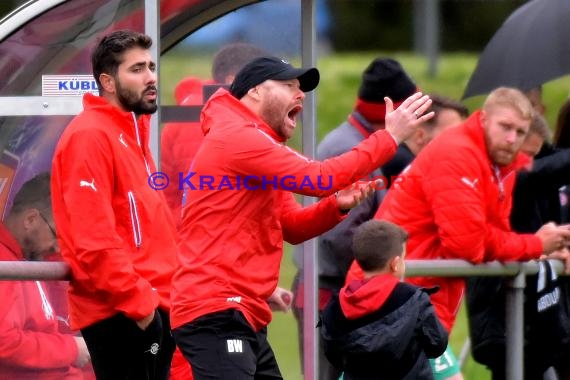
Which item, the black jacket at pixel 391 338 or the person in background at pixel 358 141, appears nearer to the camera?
the black jacket at pixel 391 338

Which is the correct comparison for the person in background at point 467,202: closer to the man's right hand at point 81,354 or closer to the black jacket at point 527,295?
the black jacket at point 527,295

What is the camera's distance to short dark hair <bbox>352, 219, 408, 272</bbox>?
6199 millimetres

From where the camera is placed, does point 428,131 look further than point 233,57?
Yes

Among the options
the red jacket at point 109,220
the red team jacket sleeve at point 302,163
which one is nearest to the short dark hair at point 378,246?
the red team jacket sleeve at point 302,163

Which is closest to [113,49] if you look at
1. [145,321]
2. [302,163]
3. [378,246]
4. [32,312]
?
[302,163]

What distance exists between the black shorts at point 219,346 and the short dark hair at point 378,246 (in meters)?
0.72

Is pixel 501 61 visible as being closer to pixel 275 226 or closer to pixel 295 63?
pixel 295 63

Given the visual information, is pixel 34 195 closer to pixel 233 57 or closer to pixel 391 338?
pixel 233 57

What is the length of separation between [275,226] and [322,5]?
32.7 metres

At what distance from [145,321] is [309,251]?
1356 millimetres

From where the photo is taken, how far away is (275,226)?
5914 millimetres

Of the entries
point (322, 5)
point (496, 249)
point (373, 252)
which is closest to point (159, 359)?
point (373, 252)

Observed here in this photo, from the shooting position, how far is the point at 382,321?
6082 mm

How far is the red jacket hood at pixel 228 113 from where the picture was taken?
584cm
